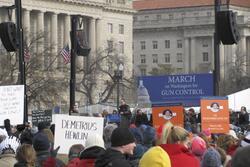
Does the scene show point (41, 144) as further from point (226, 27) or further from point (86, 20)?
point (86, 20)

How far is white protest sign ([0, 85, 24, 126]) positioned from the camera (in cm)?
1761

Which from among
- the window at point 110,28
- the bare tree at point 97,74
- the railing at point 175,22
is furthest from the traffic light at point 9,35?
the railing at point 175,22

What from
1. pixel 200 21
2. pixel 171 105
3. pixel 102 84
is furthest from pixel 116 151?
pixel 200 21

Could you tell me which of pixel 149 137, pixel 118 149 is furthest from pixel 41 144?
pixel 118 149

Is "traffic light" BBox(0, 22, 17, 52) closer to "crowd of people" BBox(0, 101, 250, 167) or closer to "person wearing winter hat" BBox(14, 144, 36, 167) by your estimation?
"crowd of people" BBox(0, 101, 250, 167)

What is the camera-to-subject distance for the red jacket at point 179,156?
8.91 metres

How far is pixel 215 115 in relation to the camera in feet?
56.0

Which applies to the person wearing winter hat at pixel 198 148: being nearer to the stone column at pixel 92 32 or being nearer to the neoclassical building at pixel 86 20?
the neoclassical building at pixel 86 20

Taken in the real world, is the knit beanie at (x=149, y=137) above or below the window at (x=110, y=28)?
below

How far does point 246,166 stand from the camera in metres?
6.01

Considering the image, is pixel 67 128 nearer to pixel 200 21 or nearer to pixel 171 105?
pixel 171 105

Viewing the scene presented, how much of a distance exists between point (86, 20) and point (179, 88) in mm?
89336

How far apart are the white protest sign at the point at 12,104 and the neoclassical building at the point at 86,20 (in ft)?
233

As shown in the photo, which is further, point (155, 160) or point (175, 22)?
point (175, 22)
